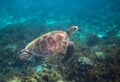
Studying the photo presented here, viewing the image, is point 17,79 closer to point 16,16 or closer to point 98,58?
point 98,58

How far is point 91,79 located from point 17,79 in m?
2.95

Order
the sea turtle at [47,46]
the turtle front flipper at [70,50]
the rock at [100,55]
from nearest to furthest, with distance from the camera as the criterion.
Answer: the sea turtle at [47,46] < the turtle front flipper at [70,50] < the rock at [100,55]

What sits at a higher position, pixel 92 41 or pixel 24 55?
pixel 92 41

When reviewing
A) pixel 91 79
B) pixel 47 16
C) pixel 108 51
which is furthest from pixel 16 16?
pixel 91 79

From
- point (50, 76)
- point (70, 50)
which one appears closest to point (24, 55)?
point (50, 76)

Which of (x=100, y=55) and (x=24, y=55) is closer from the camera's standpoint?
(x=24, y=55)

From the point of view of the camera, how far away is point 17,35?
40.5 ft

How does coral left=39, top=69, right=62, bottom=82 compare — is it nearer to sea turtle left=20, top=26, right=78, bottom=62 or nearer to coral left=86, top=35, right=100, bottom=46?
sea turtle left=20, top=26, right=78, bottom=62

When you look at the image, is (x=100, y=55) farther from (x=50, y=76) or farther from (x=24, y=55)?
(x=24, y=55)

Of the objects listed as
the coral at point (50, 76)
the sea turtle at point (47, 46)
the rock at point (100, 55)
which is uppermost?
the sea turtle at point (47, 46)

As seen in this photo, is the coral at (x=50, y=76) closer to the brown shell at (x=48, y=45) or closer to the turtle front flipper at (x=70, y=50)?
the turtle front flipper at (x=70, y=50)

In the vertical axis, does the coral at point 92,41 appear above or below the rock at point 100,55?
above

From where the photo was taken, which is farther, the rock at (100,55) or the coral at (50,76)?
the rock at (100,55)

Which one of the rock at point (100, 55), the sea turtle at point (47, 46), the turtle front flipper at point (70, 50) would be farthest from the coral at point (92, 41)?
the sea turtle at point (47, 46)
